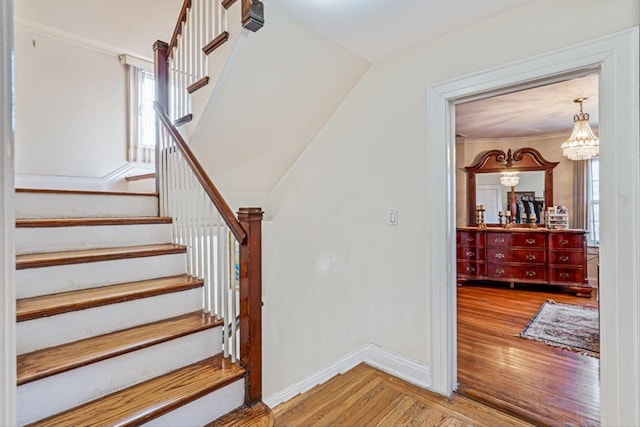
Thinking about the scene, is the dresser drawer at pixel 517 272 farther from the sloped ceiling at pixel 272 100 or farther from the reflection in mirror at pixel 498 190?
the sloped ceiling at pixel 272 100

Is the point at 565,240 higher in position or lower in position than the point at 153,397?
higher

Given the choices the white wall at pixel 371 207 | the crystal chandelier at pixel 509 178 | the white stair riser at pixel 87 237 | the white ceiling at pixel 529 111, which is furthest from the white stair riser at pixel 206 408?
the crystal chandelier at pixel 509 178

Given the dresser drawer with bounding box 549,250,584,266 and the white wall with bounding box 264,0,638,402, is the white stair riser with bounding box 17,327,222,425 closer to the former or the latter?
the white wall with bounding box 264,0,638,402

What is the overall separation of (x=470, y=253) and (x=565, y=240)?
1.21m

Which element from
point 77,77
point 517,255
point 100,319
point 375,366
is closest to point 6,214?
point 100,319

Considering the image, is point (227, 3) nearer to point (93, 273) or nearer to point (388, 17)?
point (388, 17)

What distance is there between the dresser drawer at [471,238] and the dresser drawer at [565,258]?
883mm

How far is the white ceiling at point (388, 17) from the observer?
174 centimetres

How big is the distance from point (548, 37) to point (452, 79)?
19.7 inches

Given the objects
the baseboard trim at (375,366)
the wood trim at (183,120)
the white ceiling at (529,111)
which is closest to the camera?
the baseboard trim at (375,366)

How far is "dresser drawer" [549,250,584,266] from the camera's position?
4.27 metres

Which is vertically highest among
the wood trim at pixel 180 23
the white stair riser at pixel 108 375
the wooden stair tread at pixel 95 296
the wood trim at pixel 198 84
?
the wood trim at pixel 180 23

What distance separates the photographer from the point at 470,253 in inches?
193

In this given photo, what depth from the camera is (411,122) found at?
218cm
